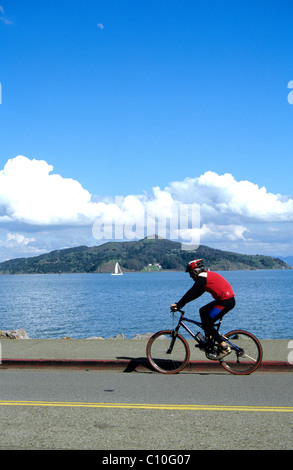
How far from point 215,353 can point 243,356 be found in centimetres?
52

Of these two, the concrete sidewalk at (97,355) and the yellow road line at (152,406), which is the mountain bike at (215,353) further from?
the yellow road line at (152,406)

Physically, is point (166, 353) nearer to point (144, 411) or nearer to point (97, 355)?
point (97, 355)

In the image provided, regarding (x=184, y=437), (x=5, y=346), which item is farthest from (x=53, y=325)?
(x=184, y=437)

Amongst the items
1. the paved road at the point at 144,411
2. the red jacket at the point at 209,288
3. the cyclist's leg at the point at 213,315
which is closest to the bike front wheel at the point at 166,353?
the paved road at the point at 144,411

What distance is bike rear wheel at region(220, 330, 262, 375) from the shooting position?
976 cm

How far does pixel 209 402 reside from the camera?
747 centimetres

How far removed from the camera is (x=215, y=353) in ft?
32.1

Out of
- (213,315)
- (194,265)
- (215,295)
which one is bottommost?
(213,315)

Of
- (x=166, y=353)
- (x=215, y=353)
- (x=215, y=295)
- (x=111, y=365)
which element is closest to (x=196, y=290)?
(x=215, y=295)

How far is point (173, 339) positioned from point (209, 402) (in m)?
2.74

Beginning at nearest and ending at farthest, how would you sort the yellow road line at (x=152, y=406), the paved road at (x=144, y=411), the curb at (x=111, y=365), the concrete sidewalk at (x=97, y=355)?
the paved road at (x=144, y=411) → the yellow road line at (x=152, y=406) → the curb at (x=111, y=365) → the concrete sidewalk at (x=97, y=355)

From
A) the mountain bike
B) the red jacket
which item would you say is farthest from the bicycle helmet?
the mountain bike

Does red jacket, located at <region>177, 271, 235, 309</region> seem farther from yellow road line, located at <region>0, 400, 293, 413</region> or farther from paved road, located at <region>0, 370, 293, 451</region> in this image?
yellow road line, located at <region>0, 400, 293, 413</region>

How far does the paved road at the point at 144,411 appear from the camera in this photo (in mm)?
5512
